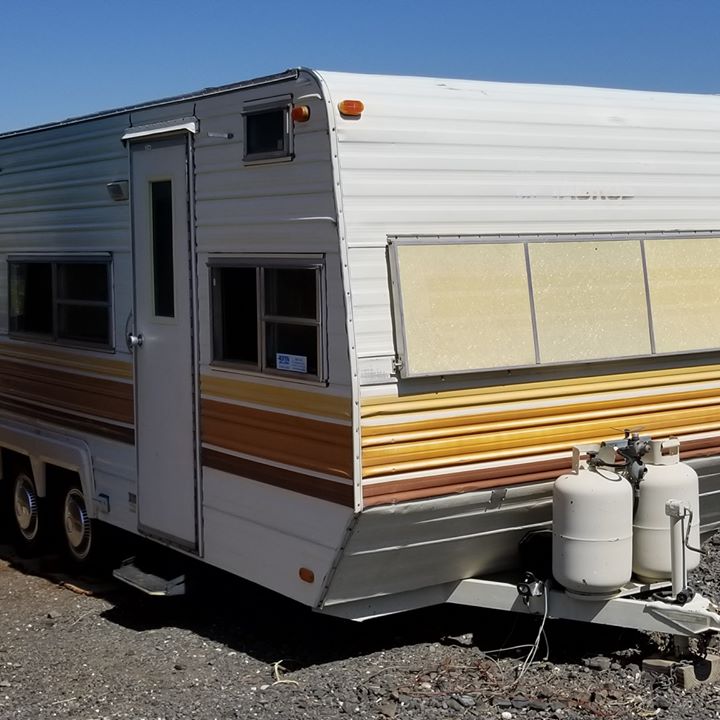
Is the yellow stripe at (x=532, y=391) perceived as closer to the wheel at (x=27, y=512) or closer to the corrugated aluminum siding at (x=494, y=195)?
the corrugated aluminum siding at (x=494, y=195)

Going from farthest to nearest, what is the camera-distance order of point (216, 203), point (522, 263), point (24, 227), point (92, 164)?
1. point (24, 227)
2. point (92, 164)
3. point (216, 203)
4. point (522, 263)

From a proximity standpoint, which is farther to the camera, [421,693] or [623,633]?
[623,633]

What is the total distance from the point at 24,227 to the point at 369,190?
3936 mm

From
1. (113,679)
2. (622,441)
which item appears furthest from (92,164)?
(622,441)

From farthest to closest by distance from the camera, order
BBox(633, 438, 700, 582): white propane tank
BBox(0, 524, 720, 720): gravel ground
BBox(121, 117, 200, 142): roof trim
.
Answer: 1. BBox(121, 117, 200, 142): roof trim
2. BBox(633, 438, 700, 582): white propane tank
3. BBox(0, 524, 720, 720): gravel ground

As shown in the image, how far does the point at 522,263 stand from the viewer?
6.13 metres

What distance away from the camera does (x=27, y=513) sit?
356 inches

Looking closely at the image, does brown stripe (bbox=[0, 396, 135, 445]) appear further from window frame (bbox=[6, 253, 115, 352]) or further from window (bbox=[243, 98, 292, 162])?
window (bbox=[243, 98, 292, 162])

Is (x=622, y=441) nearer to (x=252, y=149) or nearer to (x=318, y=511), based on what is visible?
(x=318, y=511)

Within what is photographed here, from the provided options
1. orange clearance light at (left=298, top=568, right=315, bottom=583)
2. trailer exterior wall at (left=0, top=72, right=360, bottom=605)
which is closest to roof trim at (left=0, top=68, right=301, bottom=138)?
trailer exterior wall at (left=0, top=72, right=360, bottom=605)

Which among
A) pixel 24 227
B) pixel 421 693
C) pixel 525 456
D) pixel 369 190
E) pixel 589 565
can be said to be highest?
pixel 24 227

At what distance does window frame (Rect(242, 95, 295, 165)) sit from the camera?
19.5ft

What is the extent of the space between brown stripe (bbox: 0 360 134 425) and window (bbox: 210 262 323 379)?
115 cm

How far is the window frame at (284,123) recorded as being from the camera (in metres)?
5.94
